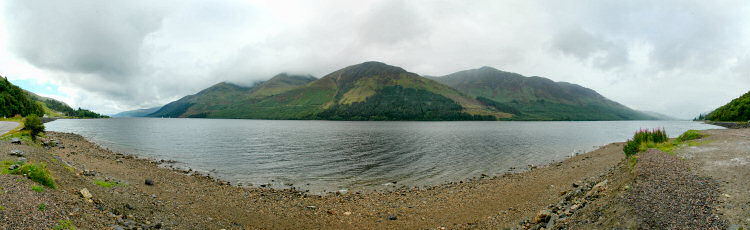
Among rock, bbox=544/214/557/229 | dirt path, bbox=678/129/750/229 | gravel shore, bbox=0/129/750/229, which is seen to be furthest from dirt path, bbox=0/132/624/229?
dirt path, bbox=678/129/750/229

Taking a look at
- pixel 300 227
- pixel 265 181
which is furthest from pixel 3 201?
pixel 265 181

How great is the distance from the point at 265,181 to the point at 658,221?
89.2ft

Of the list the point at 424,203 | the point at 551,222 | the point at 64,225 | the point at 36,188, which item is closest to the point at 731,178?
the point at 551,222

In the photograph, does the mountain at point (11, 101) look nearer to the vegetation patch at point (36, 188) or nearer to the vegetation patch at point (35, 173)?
the vegetation patch at point (35, 173)

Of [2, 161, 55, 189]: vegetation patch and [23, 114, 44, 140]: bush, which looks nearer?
[2, 161, 55, 189]: vegetation patch

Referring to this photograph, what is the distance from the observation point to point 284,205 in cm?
1903

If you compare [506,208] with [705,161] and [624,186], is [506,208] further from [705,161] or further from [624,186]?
[705,161]

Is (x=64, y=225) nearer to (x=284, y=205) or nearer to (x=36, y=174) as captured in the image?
(x=36, y=174)

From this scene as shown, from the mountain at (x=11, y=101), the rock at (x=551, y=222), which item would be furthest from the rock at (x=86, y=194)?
the mountain at (x=11, y=101)

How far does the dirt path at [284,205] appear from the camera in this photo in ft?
43.2

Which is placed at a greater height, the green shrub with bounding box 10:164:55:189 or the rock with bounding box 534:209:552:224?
the green shrub with bounding box 10:164:55:189

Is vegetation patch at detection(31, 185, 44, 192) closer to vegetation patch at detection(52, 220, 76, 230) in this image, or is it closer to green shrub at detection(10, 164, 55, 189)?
green shrub at detection(10, 164, 55, 189)

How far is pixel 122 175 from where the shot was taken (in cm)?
2333

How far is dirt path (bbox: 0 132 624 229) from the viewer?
13.2m
